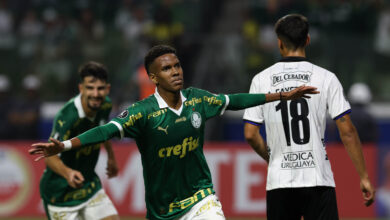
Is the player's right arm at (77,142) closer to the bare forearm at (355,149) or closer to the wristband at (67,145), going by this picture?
the wristband at (67,145)

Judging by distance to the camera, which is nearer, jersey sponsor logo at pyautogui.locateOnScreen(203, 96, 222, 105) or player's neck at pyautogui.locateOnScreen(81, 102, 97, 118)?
jersey sponsor logo at pyautogui.locateOnScreen(203, 96, 222, 105)

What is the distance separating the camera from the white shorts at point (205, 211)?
5629mm

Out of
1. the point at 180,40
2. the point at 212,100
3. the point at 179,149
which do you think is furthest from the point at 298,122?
the point at 180,40

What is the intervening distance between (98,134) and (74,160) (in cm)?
190

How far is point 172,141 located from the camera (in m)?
5.66

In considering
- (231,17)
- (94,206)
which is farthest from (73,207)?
(231,17)

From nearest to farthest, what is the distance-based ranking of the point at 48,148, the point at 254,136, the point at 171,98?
the point at 48,148, the point at 171,98, the point at 254,136

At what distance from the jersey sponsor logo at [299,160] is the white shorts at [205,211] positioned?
621 millimetres

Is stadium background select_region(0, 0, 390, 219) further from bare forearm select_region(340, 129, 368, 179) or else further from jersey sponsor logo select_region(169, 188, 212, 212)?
jersey sponsor logo select_region(169, 188, 212, 212)

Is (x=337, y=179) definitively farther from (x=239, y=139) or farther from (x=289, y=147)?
(x=289, y=147)

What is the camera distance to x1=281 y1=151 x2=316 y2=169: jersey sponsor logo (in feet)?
18.7

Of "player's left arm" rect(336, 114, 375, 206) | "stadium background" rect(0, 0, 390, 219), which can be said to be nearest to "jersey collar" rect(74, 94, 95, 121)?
"player's left arm" rect(336, 114, 375, 206)

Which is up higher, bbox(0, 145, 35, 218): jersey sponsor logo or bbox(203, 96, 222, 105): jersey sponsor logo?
bbox(203, 96, 222, 105): jersey sponsor logo

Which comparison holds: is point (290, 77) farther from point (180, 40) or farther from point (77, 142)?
point (180, 40)
